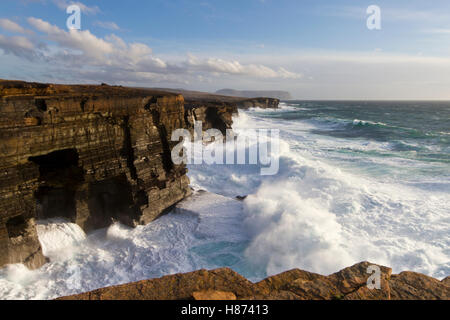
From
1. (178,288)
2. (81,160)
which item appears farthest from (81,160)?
(178,288)

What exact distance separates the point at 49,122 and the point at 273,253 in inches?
279

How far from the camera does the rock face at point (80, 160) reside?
6.36 meters

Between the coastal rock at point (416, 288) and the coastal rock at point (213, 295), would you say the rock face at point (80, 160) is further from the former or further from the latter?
the coastal rock at point (416, 288)

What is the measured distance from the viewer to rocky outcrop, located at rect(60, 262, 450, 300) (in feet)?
9.39

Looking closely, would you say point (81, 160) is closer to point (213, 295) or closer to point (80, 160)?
point (80, 160)

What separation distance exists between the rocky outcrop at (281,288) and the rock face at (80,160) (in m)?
5.15

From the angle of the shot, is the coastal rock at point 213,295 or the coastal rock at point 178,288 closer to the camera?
the coastal rock at point 213,295

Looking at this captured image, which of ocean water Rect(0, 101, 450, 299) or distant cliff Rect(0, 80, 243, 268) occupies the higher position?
distant cliff Rect(0, 80, 243, 268)

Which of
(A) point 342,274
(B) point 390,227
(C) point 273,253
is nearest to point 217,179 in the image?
(C) point 273,253

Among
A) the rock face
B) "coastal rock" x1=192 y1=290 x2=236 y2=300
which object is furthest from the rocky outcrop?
the rock face

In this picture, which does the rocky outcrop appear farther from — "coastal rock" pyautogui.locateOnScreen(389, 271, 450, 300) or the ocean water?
the ocean water

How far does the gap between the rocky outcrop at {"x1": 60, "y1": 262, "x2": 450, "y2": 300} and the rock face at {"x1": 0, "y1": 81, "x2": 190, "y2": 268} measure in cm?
515

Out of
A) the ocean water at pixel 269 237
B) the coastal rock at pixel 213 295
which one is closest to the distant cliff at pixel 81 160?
the ocean water at pixel 269 237
